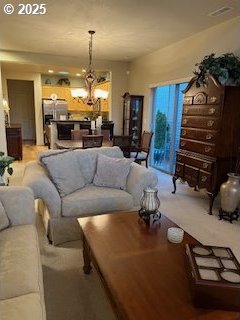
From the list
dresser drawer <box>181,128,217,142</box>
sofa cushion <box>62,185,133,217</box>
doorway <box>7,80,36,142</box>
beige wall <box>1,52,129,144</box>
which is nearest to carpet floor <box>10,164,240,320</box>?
sofa cushion <box>62,185,133,217</box>

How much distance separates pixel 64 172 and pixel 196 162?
1983mm

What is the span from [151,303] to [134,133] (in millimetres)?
5616

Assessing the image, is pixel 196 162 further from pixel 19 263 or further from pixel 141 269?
pixel 19 263

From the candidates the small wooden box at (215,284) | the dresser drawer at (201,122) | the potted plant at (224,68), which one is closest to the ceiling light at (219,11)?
the potted plant at (224,68)

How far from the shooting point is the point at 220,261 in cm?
132

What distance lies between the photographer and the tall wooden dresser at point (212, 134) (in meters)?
3.23

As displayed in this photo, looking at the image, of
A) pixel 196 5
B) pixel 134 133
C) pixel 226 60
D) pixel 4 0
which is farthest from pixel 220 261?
pixel 134 133

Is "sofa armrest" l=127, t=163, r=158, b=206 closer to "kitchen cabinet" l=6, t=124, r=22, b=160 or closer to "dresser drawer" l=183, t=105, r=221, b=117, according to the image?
"dresser drawer" l=183, t=105, r=221, b=117

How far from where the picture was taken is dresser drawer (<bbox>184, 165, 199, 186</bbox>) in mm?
3632

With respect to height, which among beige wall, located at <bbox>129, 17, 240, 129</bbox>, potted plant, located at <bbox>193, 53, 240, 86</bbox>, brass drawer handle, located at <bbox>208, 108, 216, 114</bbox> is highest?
beige wall, located at <bbox>129, 17, 240, 129</bbox>

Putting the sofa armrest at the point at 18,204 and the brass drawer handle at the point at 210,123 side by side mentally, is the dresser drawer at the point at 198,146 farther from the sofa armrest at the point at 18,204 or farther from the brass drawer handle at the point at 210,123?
the sofa armrest at the point at 18,204

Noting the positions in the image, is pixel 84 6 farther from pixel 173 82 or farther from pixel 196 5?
pixel 173 82

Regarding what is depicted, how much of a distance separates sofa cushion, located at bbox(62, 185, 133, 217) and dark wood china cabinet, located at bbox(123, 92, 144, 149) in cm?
375

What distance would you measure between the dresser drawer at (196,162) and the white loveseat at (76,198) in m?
1.04
